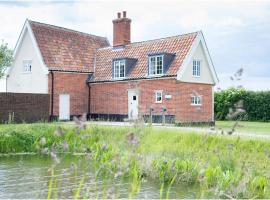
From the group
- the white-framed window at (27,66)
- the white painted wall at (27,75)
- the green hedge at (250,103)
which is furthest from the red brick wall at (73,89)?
the green hedge at (250,103)

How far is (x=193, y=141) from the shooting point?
1370 cm

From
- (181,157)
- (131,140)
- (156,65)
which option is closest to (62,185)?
(181,157)

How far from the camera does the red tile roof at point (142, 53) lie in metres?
27.0

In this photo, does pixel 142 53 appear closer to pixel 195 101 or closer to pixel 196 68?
pixel 196 68

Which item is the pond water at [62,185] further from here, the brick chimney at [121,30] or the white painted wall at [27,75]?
the brick chimney at [121,30]

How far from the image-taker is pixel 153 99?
27.3 meters

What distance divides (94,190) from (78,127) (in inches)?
192

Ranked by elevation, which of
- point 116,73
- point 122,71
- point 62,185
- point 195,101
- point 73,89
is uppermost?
point 122,71

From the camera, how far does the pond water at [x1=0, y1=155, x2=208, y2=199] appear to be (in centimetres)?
871

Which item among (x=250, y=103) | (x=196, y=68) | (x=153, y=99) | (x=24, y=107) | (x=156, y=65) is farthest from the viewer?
(x=250, y=103)

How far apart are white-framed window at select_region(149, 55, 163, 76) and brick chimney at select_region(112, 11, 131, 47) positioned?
462 centimetres

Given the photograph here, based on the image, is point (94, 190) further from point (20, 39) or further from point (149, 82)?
point (20, 39)

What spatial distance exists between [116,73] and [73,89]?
3285 millimetres

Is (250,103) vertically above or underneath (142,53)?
underneath
